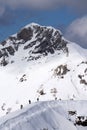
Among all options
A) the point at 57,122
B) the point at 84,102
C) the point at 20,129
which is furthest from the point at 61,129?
the point at 84,102

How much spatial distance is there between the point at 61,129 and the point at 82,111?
1091 cm

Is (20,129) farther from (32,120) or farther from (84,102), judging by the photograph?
(84,102)

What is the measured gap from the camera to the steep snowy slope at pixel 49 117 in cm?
6275

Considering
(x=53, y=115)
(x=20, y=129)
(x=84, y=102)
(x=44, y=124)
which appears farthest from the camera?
(x=84, y=102)

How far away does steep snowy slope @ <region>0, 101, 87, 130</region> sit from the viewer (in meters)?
62.8

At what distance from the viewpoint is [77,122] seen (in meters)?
71.4

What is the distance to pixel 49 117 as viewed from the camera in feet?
226

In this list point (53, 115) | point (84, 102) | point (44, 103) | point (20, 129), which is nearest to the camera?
point (20, 129)

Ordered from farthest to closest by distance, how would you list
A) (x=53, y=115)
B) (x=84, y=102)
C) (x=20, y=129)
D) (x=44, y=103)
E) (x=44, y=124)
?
(x=84, y=102) → (x=44, y=103) → (x=53, y=115) → (x=44, y=124) → (x=20, y=129)

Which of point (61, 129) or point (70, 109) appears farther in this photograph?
point (70, 109)

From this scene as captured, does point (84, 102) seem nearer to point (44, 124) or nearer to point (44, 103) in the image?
point (44, 103)

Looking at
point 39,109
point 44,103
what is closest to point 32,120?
point 39,109

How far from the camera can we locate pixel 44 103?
75938 mm

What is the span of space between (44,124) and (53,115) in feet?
17.0
